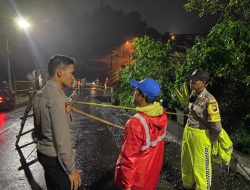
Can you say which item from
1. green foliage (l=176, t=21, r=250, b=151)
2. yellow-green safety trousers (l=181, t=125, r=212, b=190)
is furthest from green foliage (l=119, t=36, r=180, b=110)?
yellow-green safety trousers (l=181, t=125, r=212, b=190)

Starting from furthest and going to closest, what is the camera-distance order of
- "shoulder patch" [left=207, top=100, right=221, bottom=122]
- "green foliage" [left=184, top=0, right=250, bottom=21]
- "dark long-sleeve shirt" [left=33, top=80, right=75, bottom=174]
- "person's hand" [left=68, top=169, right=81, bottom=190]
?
"green foliage" [left=184, top=0, right=250, bottom=21], "shoulder patch" [left=207, top=100, right=221, bottom=122], "person's hand" [left=68, top=169, right=81, bottom=190], "dark long-sleeve shirt" [left=33, top=80, right=75, bottom=174]

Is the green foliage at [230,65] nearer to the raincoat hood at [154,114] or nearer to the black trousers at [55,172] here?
the raincoat hood at [154,114]

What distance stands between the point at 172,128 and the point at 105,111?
6.51m

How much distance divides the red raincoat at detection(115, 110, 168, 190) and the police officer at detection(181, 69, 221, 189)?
56.5 inches

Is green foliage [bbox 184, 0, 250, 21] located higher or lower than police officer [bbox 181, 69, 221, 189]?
higher

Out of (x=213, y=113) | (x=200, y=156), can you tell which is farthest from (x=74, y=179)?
(x=213, y=113)

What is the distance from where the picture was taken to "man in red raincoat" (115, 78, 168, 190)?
290cm

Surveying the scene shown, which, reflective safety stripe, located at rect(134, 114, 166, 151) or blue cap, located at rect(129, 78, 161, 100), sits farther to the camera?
blue cap, located at rect(129, 78, 161, 100)

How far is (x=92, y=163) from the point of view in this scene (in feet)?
22.1

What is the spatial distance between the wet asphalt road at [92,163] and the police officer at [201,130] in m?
1.08

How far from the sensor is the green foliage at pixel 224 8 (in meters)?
7.55

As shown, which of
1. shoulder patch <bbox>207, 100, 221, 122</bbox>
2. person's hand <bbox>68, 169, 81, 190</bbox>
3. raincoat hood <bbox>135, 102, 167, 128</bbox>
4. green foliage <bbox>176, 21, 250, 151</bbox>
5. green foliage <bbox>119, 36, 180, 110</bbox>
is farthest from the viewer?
green foliage <bbox>119, 36, 180, 110</bbox>

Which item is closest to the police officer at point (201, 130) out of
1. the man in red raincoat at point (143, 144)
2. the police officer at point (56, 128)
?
the man in red raincoat at point (143, 144)

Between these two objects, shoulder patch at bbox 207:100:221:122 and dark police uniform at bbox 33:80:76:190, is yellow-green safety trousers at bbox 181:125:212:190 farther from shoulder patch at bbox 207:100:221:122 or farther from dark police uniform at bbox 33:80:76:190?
dark police uniform at bbox 33:80:76:190
